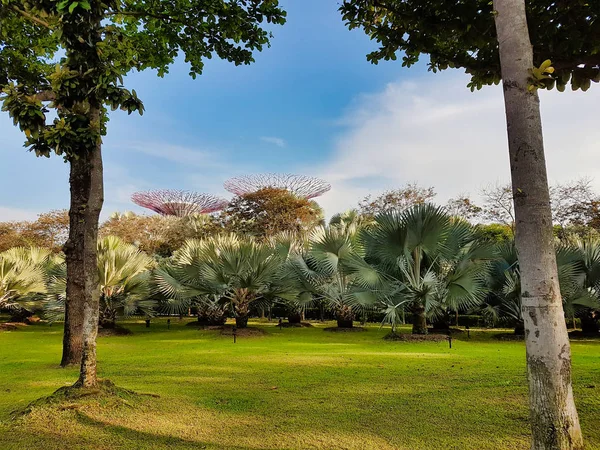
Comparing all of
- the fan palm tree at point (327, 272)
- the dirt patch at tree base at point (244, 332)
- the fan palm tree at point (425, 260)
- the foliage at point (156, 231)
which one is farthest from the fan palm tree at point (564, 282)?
the foliage at point (156, 231)

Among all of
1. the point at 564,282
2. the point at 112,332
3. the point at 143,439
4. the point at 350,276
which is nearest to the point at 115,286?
the point at 112,332

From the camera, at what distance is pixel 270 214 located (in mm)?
35969

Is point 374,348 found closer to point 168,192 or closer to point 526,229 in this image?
point 526,229

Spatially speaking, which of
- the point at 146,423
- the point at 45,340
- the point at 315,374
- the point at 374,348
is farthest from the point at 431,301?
the point at 45,340

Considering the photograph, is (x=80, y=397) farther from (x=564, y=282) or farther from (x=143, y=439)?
(x=564, y=282)

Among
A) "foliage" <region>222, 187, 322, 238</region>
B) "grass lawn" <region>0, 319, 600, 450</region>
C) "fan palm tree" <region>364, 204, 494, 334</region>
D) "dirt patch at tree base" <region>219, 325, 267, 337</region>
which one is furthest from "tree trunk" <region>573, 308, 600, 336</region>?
"foliage" <region>222, 187, 322, 238</region>

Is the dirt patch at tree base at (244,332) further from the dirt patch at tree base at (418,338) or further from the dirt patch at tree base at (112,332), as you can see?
the dirt patch at tree base at (418,338)

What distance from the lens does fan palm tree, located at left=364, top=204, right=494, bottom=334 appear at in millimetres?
12047

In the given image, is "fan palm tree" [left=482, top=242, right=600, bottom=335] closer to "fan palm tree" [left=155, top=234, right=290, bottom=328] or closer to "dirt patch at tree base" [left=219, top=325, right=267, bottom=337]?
"fan palm tree" [left=155, top=234, right=290, bottom=328]

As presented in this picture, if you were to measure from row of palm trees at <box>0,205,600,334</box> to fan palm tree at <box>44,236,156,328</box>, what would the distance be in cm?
4

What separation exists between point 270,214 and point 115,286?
68.6 ft

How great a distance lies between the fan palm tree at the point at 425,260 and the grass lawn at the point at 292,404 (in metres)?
3.65

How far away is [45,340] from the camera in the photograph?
13344 millimetres

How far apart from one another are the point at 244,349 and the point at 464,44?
26.7ft
